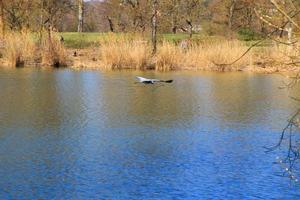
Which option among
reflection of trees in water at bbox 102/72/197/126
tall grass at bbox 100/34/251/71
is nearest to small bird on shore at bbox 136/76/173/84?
reflection of trees in water at bbox 102/72/197/126

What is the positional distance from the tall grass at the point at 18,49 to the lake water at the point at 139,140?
4.48 meters

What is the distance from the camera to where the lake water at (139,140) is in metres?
5.26

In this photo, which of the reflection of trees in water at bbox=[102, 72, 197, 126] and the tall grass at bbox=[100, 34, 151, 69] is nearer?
the reflection of trees in water at bbox=[102, 72, 197, 126]

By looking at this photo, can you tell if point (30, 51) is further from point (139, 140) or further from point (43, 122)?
point (139, 140)

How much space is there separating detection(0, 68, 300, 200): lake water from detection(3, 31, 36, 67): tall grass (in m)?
4.48

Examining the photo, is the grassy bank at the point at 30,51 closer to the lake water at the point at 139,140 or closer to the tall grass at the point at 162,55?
the tall grass at the point at 162,55

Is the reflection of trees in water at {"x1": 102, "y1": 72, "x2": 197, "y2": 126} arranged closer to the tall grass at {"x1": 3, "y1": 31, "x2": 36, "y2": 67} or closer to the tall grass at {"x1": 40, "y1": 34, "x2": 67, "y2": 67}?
the tall grass at {"x1": 40, "y1": 34, "x2": 67, "y2": 67}

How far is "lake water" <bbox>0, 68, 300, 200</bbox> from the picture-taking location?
5.26m

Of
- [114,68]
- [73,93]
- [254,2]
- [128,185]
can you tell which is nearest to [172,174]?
[128,185]

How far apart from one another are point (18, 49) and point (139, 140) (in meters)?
11.3

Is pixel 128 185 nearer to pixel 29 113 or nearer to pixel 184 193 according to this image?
pixel 184 193

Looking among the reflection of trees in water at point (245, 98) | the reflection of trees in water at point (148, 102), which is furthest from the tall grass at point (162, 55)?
the reflection of trees in water at point (148, 102)

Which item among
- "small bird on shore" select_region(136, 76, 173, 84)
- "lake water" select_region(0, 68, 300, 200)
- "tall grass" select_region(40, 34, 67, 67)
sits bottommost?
"lake water" select_region(0, 68, 300, 200)

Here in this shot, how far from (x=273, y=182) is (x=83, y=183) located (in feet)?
5.44
